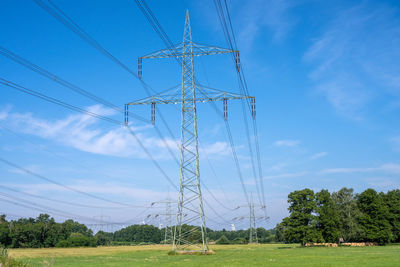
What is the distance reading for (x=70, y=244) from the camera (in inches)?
4894

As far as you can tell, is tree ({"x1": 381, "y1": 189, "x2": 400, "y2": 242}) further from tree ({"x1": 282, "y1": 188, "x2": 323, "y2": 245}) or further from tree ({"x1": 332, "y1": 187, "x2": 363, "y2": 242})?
tree ({"x1": 282, "y1": 188, "x2": 323, "y2": 245})

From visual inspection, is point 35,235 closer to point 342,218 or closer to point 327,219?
point 327,219

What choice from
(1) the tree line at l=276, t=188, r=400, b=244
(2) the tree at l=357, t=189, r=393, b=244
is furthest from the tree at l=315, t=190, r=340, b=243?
(2) the tree at l=357, t=189, r=393, b=244

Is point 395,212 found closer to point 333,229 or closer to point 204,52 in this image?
point 333,229

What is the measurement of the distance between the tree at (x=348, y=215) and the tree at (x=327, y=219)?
5.19 meters

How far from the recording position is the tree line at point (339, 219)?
258ft

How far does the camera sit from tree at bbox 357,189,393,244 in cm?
8119

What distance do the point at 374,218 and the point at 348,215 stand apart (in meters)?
7.11

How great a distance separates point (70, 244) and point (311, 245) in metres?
85.7

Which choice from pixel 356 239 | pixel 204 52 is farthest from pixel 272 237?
pixel 204 52

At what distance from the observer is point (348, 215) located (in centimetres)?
9000

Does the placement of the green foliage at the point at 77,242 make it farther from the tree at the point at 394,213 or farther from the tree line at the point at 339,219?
the tree at the point at 394,213

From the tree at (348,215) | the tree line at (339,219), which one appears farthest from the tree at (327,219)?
the tree at (348,215)

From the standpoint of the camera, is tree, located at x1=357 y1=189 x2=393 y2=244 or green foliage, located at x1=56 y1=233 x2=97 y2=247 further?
green foliage, located at x1=56 y1=233 x2=97 y2=247
